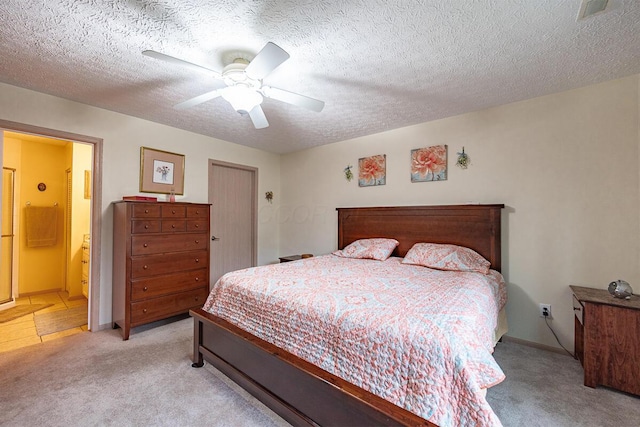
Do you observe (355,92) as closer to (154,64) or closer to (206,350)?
(154,64)

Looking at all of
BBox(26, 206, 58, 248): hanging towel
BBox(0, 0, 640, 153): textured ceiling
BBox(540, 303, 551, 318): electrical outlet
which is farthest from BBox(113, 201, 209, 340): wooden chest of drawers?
BBox(540, 303, 551, 318): electrical outlet

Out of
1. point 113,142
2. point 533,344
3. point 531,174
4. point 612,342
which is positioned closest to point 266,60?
point 113,142

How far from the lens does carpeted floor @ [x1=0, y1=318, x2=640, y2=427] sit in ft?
5.50

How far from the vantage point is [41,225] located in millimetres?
4219

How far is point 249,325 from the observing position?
1893 millimetres

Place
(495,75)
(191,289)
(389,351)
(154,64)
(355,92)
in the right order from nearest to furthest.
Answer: (389,351)
(154,64)
(495,75)
(355,92)
(191,289)

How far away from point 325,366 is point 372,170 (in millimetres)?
2820

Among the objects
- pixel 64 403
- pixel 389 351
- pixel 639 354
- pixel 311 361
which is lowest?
pixel 64 403

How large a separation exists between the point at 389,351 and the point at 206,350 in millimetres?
1572

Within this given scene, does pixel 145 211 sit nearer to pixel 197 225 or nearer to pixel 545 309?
pixel 197 225

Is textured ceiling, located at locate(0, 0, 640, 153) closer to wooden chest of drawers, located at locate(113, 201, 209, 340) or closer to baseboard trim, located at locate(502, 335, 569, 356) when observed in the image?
wooden chest of drawers, located at locate(113, 201, 209, 340)

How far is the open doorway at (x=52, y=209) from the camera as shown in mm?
3959

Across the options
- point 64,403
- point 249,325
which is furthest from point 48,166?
point 249,325

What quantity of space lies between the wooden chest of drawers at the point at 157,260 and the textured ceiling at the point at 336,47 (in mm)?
1144
